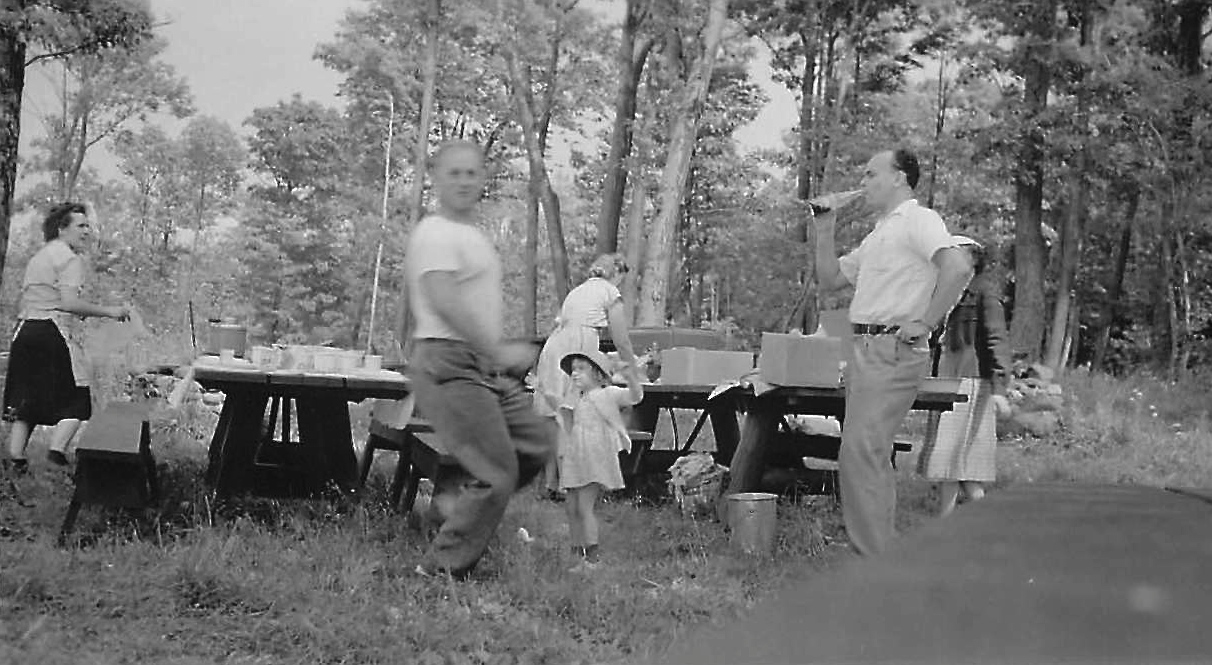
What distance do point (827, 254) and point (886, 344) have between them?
0.58 m

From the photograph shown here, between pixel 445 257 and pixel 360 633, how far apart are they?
1.17m

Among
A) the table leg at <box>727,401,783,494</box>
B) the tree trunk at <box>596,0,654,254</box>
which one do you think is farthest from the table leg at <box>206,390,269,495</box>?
the tree trunk at <box>596,0,654,254</box>

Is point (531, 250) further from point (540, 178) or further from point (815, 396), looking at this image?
point (815, 396)

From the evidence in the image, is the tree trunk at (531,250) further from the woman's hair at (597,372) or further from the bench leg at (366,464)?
the woman's hair at (597,372)

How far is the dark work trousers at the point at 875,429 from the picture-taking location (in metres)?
4.10

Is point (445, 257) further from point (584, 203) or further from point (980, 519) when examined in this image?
point (584, 203)

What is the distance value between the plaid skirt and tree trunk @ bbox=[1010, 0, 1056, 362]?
9171 millimetres

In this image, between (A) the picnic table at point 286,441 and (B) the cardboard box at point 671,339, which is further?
(B) the cardboard box at point 671,339

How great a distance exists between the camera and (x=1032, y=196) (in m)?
15.1

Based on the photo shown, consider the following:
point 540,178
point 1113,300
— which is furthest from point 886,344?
point 1113,300

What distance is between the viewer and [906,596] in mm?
735

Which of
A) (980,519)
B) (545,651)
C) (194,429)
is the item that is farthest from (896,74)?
(980,519)

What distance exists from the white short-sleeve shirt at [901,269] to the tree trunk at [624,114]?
12480mm

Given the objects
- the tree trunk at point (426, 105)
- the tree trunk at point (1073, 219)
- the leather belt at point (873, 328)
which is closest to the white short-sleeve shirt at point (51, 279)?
the leather belt at point (873, 328)
